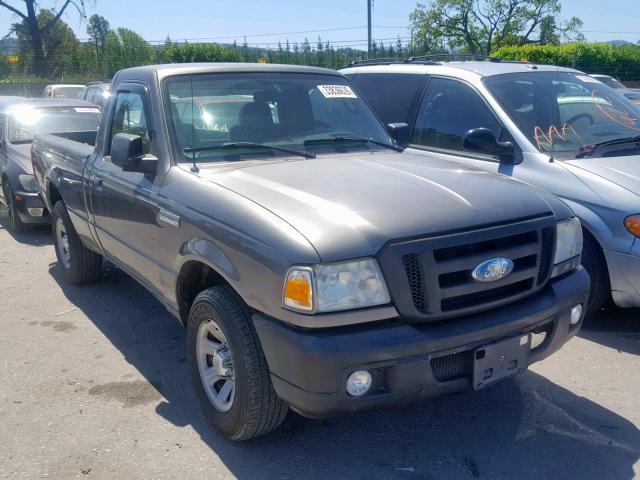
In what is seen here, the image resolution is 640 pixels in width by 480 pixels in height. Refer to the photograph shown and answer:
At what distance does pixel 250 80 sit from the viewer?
4.44 m

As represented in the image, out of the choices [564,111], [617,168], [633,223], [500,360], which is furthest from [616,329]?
[500,360]

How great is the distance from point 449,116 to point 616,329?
2.18m

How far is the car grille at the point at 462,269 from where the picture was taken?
9.36ft

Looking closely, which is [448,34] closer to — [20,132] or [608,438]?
[20,132]

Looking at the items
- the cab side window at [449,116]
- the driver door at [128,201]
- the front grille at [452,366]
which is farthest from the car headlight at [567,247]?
the driver door at [128,201]

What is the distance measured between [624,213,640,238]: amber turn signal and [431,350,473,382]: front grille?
6.88ft

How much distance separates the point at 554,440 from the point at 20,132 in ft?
26.2

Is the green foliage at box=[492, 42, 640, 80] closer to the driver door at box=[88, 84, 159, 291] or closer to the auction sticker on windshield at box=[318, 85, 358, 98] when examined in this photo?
the auction sticker on windshield at box=[318, 85, 358, 98]

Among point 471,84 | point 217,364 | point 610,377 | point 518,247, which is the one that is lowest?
point 610,377

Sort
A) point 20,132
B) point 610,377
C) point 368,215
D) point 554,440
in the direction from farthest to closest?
point 20,132
point 610,377
point 554,440
point 368,215

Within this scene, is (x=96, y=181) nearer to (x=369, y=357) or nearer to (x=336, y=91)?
(x=336, y=91)

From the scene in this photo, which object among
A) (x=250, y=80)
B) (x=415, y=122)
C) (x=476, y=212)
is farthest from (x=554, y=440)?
(x=415, y=122)

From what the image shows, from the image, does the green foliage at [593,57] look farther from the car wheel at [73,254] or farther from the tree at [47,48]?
the car wheel at [73,254]

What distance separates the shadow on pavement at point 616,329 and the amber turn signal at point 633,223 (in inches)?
31.4
